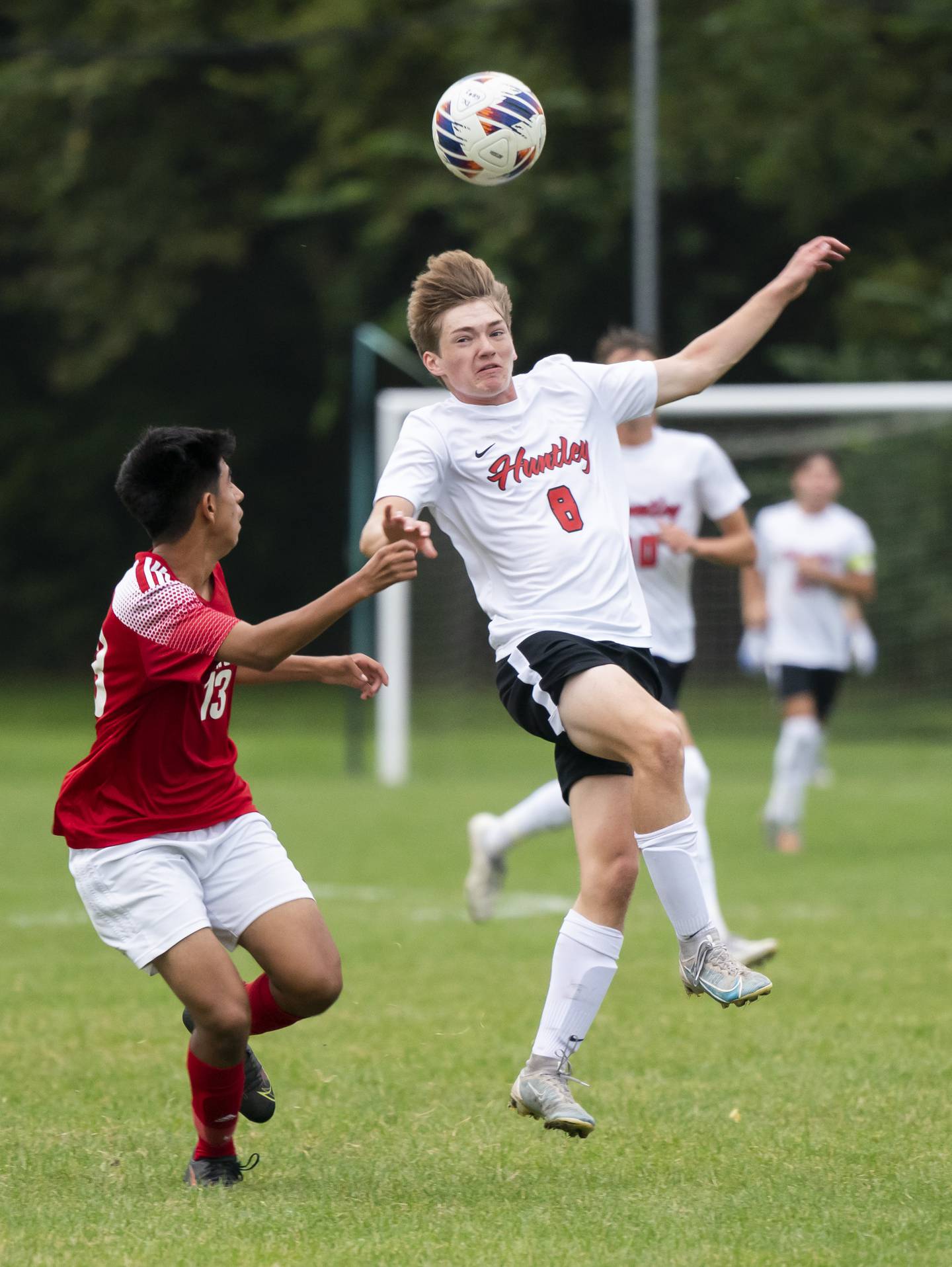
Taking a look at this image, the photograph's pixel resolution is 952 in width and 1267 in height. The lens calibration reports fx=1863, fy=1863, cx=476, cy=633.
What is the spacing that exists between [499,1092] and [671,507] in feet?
9.02

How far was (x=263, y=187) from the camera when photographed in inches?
1110

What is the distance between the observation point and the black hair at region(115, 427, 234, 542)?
4449 millimetres

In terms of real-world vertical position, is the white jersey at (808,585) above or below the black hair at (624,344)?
below

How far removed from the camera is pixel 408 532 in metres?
4.23

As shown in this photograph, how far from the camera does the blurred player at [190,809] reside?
4348 mm

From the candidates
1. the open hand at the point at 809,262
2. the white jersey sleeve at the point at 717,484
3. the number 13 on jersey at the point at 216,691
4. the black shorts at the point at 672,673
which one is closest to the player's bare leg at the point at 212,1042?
the number 13 on jersey at the point at 216,691

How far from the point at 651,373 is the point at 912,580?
13.9 m

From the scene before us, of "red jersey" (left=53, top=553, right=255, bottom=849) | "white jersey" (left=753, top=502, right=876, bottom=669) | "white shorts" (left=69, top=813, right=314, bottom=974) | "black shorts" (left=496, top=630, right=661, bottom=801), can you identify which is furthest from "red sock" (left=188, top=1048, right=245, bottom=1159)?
"white jersey" (left=753, top=502, right=876, bottom=669)

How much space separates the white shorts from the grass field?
618 mm

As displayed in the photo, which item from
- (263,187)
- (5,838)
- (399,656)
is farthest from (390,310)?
(5,838)

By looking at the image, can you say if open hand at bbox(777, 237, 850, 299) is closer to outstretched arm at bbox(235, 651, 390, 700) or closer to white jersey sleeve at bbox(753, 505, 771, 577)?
outstretched arm at bbox(235, 651, 390, 700)

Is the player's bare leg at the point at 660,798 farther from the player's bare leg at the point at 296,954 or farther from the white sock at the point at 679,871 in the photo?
the player's bare leg at the point at 296,954

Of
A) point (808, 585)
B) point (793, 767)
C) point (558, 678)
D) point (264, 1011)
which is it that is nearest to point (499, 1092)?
point (264, 1011)

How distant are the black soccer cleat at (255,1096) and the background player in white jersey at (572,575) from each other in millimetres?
678
